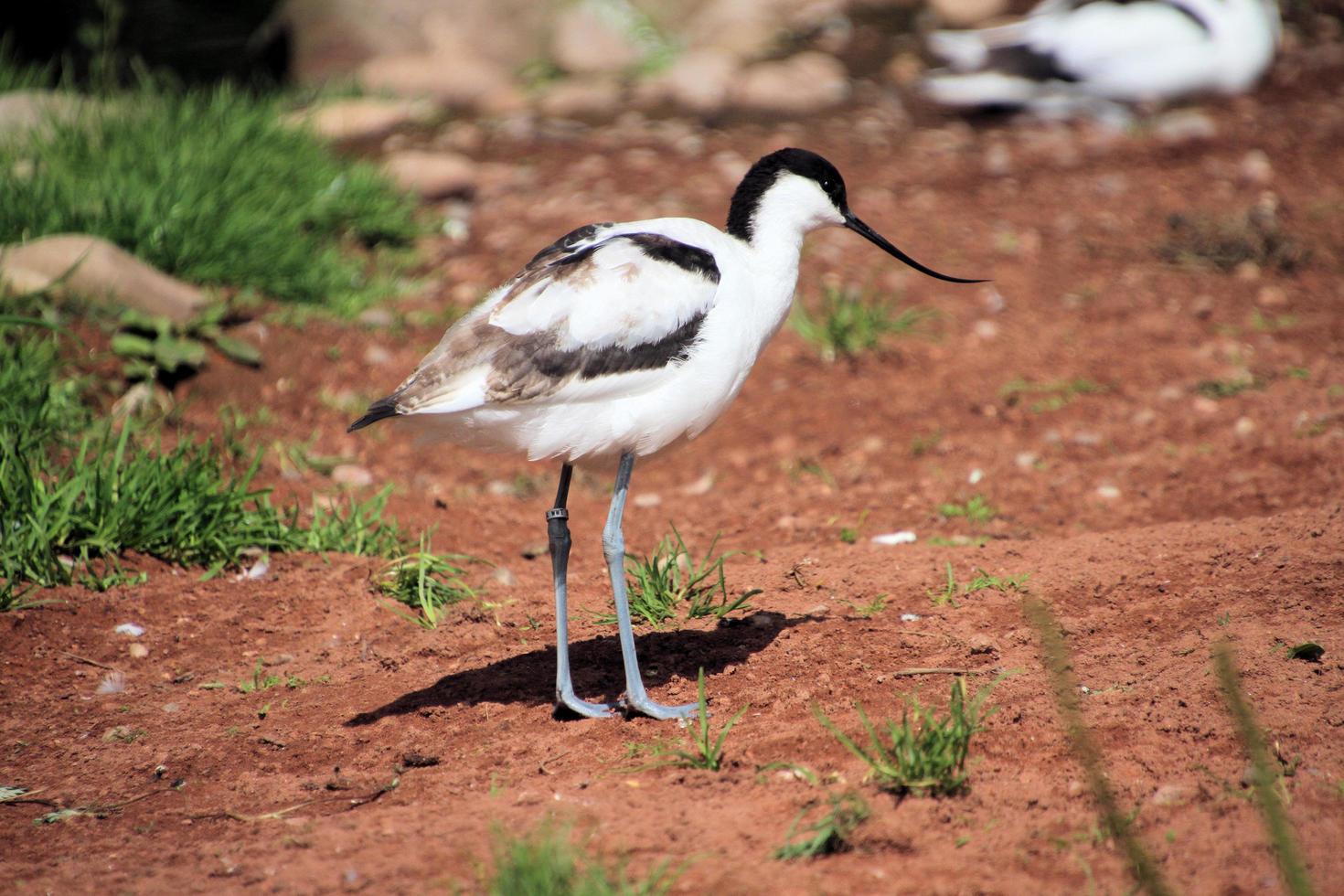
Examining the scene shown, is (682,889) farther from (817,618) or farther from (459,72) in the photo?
(459,72)

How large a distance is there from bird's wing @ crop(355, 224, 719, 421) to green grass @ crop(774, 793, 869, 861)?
1.25m

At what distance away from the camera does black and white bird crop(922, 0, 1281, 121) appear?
837 cm

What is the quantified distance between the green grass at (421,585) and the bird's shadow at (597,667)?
462 millimetres

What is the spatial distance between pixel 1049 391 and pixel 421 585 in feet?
9.80

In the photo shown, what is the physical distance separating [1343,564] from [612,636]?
218 cm

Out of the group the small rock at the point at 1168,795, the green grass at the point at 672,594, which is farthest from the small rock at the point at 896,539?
the small rock at the point at 1168,795

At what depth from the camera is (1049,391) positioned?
18.7ft

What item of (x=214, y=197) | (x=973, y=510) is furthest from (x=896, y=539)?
(x=214, y=197)

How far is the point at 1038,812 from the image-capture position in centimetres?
274

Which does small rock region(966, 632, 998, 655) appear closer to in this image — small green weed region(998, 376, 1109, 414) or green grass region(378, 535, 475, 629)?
green grass region(378, 535, 475, 629)

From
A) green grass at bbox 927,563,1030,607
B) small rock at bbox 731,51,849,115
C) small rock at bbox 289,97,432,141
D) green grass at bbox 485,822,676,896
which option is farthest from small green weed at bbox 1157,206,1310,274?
green grass at bbox 485,822,676,896

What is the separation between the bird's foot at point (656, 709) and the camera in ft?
11.1

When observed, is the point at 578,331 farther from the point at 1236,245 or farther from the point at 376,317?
the point at 1236,245

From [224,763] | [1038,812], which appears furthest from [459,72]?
[1038,812]
